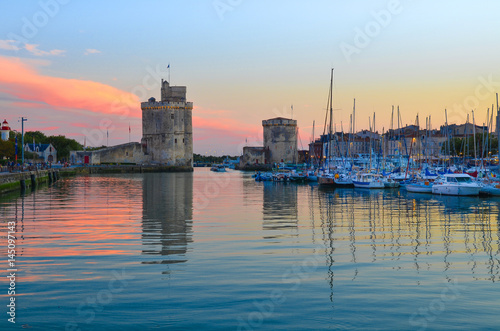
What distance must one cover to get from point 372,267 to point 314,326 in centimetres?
367

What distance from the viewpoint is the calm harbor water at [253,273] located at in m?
7.00

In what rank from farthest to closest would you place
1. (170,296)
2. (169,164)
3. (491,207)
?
1. (169,164)
2. (491,207)
3. (170,296)

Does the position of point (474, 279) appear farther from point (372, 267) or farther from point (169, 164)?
point (169, 164)

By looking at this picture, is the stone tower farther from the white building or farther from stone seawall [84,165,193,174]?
the white building

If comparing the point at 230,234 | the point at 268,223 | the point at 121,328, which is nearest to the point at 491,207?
the point at 268,223

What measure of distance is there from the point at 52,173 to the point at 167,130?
3282 centimetres

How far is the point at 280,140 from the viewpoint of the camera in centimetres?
9894

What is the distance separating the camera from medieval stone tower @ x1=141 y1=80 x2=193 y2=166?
83812 mm

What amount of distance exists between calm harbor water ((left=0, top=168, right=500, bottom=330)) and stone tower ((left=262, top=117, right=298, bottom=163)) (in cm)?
8020

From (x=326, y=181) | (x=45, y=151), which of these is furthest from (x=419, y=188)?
(x=45, y=151)

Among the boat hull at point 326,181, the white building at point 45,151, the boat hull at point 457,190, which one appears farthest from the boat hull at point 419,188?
the white building at point 45,151

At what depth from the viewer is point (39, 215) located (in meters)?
19.4

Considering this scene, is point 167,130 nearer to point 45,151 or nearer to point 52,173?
point 45,151

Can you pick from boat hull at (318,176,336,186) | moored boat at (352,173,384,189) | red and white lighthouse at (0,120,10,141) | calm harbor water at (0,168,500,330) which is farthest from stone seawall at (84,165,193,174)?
calm harbor water at (0,168,500,330)
